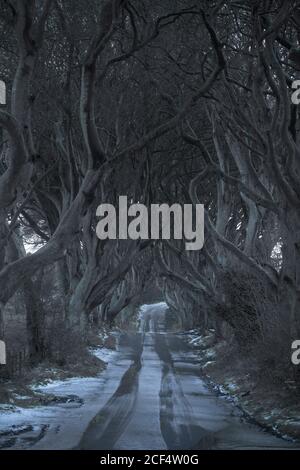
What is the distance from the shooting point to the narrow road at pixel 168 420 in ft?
29.5

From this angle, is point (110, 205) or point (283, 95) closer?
point (283, 95)

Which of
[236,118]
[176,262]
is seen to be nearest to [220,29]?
[236,118]

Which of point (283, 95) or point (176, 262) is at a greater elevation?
point (283, 95)

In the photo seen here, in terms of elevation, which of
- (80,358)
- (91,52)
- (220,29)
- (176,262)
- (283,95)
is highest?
(220,29)

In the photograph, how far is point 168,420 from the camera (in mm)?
11211

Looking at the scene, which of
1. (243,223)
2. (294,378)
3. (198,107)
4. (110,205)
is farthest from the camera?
(243,223)

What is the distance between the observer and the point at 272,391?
13312 mm

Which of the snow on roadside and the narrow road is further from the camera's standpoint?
the narrow road

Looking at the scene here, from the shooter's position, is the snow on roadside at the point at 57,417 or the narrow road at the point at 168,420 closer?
the snow on roadside at the point at 57,417

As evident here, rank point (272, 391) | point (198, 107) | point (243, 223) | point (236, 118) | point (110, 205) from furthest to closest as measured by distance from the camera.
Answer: point (243, 223) → point (110, 205) → point (198, 107) → point (236, 118) → point (272, 391)

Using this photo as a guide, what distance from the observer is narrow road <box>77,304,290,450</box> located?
898cm
